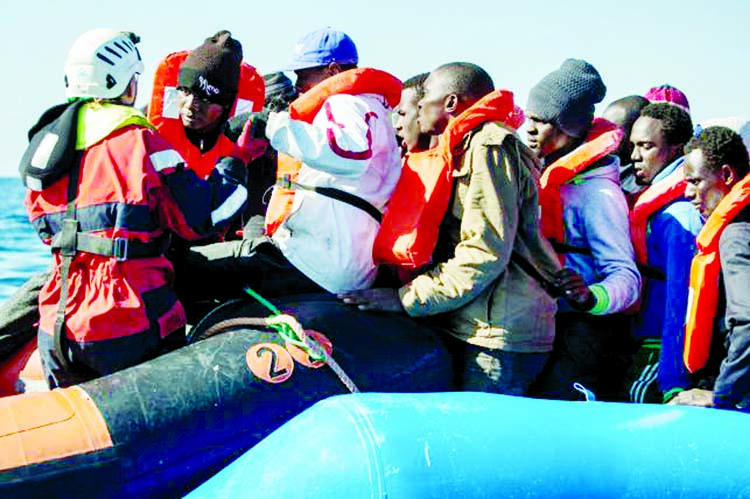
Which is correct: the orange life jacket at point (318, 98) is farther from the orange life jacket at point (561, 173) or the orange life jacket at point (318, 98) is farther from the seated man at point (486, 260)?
the orange life jacket at point (561, 173)

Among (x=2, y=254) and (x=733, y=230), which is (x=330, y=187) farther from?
(x=2, y=254)

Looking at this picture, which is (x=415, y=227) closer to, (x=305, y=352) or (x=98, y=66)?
(x=305, y=352)

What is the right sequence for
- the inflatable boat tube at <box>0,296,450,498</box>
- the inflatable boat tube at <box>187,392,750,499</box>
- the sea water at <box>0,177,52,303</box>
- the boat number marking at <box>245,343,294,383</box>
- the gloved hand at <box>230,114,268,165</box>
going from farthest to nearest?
the sea water at <box>0,177,52,303</box>, the gloved hand at <box>230,114,268,165</box>, the boat number marking at <box>245,343,294,383</box>, the inflatable boat tube at <box>0,296,450,498</box>, the inflatable boat tube at <box>187,392,750,499</box>

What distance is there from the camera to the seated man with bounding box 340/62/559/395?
3590 mm

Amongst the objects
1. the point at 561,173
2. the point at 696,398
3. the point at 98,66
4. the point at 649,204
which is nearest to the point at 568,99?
the point at 561,173

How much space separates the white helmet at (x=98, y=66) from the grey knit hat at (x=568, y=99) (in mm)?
1690

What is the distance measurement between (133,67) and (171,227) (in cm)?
64

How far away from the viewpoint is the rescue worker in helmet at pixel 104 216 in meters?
3.46

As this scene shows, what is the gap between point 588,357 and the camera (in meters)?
4.09

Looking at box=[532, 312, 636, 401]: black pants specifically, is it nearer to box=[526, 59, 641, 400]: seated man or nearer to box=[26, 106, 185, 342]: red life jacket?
box=[526, 59, 641, 400]: seated man

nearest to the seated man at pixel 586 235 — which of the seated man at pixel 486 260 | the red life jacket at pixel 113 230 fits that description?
the seated man at pixel 486 260

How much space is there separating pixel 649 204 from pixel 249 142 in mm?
1694

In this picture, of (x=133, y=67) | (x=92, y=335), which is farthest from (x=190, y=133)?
(x=92, y=335)

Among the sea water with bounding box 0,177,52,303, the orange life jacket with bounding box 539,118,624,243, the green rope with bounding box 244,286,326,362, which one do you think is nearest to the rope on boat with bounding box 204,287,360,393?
the green rope with bounding box 244,286,326,362
